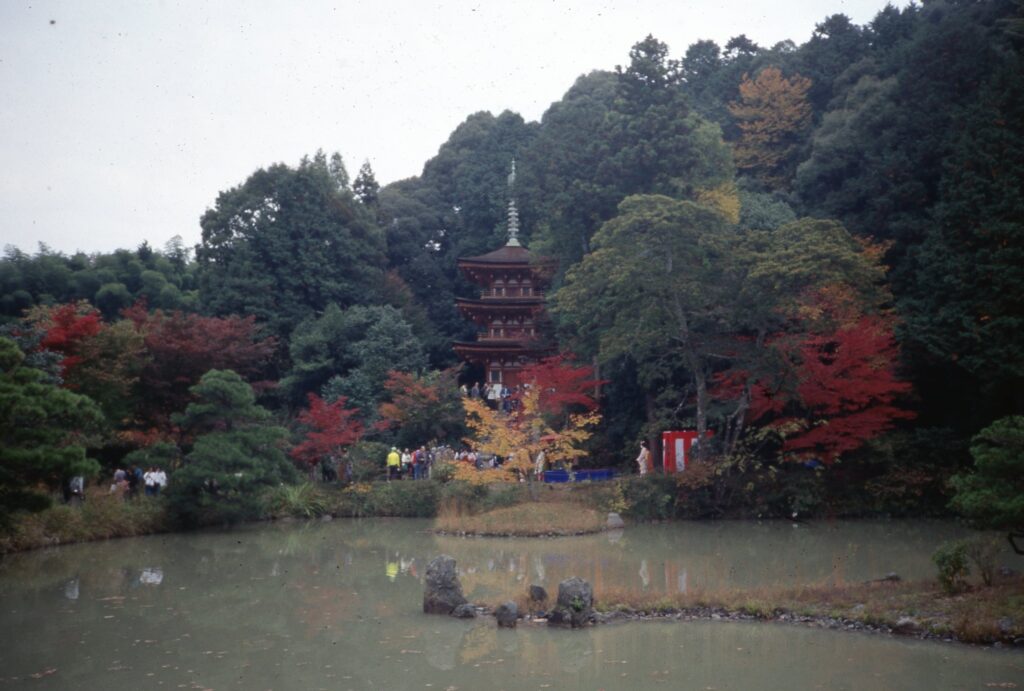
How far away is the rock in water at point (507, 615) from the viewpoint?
37.1 feet

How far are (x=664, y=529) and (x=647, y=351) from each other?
5.13 m

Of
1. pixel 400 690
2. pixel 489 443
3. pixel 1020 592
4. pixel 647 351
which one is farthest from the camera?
pixel 647 351

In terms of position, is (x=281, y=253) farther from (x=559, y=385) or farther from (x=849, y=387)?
(x=849, y=387)

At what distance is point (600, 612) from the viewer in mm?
11625

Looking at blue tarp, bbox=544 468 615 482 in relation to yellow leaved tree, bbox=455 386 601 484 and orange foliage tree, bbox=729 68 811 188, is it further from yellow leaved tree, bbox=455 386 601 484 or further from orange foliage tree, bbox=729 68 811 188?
orange foliage tree, bbox=729 68 811 188

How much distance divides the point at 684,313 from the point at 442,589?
1311 centimetres

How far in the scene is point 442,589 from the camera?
40.1 ft

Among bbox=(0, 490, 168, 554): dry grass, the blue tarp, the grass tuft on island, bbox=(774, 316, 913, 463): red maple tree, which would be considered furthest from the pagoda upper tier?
the grass tuft on island

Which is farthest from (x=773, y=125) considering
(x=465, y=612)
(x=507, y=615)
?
(x=507, y=615)

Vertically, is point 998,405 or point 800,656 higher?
point 998,405

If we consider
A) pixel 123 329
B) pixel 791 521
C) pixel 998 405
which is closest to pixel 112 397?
pixel 123 329

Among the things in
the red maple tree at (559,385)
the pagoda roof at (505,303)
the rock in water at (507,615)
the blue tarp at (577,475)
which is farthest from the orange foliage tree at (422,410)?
the rock in water at (507,615)

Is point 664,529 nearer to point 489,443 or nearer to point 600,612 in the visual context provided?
point 489,443

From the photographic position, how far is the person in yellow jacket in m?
25.5
